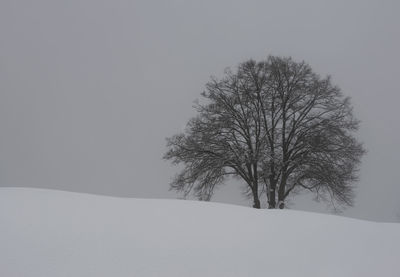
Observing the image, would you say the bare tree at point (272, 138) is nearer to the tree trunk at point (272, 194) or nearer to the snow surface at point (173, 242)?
the tree trunk at point (272, 194)

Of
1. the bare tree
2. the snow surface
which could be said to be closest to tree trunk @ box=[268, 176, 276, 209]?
the bare tree

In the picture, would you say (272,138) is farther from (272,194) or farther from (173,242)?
(173,242)

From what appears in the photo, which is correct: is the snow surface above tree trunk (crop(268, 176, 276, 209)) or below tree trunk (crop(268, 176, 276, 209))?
below

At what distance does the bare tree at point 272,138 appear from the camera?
19.2 meters

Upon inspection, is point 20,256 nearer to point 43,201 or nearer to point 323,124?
point 43,201

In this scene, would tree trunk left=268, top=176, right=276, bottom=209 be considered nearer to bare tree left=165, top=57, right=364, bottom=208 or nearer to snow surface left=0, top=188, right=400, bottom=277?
bare tree left=165, top=57, right=364, bottom=208

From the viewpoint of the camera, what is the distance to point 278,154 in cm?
1988

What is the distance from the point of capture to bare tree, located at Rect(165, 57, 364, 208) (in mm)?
19188

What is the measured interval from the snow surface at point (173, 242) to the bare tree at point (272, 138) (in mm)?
15337

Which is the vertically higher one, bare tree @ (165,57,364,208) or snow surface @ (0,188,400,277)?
bare tree @ (165,57,364,208)

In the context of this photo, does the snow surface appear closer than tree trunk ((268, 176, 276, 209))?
Yes

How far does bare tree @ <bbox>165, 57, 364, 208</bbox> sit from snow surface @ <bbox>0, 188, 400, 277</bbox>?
50.3ft

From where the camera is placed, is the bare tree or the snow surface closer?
the snow surface

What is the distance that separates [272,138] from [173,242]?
18.1 m
